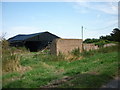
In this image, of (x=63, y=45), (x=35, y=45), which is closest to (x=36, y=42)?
(x=35, y=45)

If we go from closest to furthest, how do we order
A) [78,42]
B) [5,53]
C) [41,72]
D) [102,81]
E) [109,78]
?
[102,81] → [109,78] → [41,72] → [5,53] → [78,42]

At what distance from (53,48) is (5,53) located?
851 cm

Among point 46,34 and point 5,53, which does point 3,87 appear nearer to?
point 5,53

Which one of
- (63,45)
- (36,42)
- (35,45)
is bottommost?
(35,45)

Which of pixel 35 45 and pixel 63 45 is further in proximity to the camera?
pixel 35 45

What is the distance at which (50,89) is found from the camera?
7039 millimetres

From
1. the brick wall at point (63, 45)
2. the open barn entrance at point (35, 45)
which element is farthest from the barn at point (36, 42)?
the brick wall at point (63, 45)

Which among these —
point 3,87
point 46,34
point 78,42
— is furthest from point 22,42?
point 3,87

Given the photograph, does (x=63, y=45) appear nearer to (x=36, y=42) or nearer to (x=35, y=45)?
(x=36, y=42)

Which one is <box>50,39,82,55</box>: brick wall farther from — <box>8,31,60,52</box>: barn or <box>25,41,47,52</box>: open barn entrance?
<box>25,41,47,52</box>: open barn entrance

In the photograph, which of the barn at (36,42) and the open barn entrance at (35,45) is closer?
the barn at (36,42)

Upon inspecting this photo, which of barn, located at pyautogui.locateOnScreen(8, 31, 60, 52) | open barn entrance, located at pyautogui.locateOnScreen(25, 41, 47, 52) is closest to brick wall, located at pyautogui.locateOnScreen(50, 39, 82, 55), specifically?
barn, located at pyautogui.locateOnScreen(8, 31, 60, 52)

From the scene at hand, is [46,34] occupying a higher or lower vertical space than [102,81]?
higher

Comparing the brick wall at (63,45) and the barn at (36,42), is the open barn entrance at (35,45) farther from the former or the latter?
the brick wall at (63,45)
